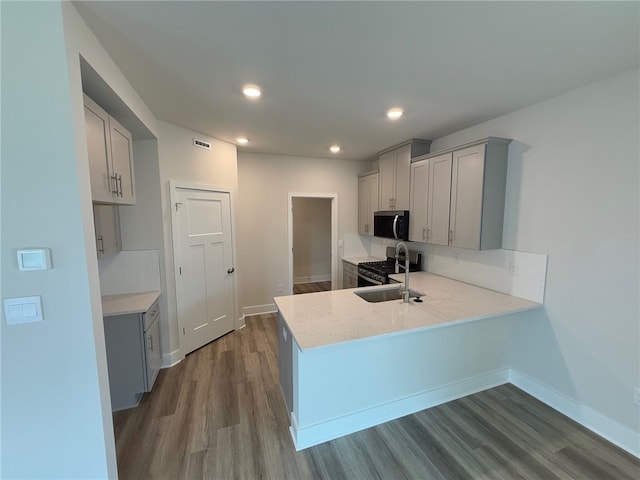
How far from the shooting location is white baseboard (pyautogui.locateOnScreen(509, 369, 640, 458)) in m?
1.82

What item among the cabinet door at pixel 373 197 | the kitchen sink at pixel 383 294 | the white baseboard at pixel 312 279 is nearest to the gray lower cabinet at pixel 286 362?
the kitchen sink at pixel 383 294

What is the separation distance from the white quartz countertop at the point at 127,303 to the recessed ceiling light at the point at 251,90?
2004mm

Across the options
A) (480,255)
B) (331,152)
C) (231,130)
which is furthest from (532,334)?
(231,130)

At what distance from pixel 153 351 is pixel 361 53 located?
3.03 meters

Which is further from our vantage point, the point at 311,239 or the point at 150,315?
the point at 311,239

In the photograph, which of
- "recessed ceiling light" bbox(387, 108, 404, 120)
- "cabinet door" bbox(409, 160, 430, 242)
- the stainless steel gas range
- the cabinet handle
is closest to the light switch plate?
the cabinet handle

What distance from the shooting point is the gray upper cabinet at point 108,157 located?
5.43 ft

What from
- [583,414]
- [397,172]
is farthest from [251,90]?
[583,414]

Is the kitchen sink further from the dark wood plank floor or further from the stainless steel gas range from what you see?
the dark wood plank floor

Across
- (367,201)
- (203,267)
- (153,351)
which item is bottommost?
(153,351)

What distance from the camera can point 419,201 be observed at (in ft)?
10.5

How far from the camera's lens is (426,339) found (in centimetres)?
217

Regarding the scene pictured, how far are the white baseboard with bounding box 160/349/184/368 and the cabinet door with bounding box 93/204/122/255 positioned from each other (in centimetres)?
124

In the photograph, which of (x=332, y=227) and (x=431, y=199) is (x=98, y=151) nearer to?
(x=431, y=199)
